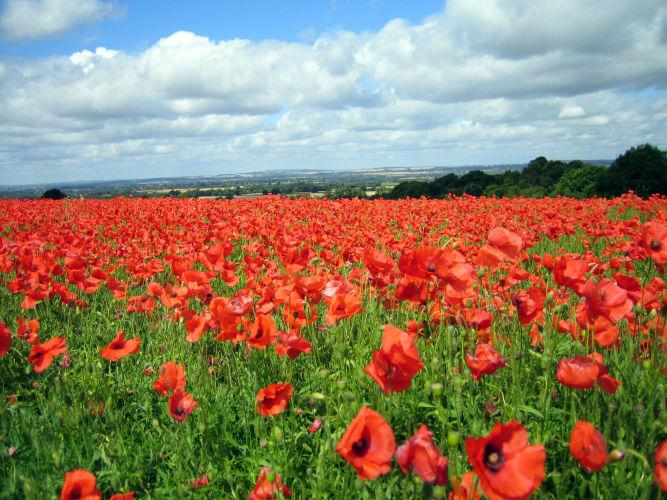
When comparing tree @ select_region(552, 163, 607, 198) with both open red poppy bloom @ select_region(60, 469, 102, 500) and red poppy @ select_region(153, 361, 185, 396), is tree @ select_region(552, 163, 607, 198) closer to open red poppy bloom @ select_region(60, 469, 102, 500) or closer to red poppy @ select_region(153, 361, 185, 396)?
red poppy @ select_region(153, 361, 185, 396)

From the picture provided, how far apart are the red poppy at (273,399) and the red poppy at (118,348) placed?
856 mm

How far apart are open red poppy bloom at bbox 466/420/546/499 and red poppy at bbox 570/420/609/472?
0.18 m

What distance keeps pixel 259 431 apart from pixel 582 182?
93.1 ft

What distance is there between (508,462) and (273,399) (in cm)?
111

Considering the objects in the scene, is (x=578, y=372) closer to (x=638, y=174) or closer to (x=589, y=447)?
(x=589, y=447)

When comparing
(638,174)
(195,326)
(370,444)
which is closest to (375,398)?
(370,444)

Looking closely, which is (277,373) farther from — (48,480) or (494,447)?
(494,447)

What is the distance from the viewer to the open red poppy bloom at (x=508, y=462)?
3.45 ft

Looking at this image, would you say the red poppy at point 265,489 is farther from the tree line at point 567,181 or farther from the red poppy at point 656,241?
the tree line at point 567,181

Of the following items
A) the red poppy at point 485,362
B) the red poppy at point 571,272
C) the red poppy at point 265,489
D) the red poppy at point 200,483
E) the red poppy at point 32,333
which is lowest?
the red poppy at point 200,483

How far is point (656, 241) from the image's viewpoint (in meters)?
2.10

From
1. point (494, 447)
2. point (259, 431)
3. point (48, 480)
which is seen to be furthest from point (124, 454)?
point (494, 447)

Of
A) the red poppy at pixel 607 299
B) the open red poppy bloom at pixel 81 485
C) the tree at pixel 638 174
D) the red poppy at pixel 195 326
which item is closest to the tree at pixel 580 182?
the tree at pixel 638 174

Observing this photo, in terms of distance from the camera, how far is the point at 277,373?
2.88m
